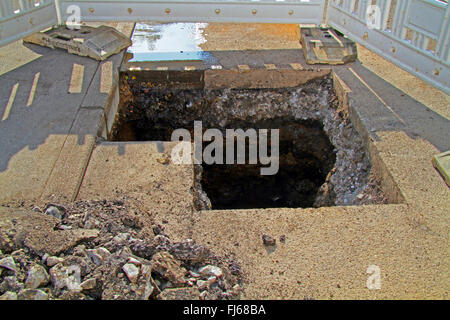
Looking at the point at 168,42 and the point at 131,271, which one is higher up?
the point at 168,42

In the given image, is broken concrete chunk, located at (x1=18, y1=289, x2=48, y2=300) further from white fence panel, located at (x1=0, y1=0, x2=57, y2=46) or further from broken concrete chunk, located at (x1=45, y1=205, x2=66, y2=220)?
white fence panel, located at (x1=0, y1=0, x2=57, y2=46)

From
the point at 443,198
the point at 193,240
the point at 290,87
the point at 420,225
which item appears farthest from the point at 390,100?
the point at 193,240

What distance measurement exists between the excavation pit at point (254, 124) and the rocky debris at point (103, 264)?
184cm

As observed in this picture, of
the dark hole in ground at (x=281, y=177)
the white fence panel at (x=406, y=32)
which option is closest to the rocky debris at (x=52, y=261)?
Result: the dark hole in ground at (x=281, y=177)

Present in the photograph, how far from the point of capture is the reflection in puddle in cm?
459

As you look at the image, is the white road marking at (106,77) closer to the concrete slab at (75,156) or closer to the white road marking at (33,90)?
the concrete slab at (75,156)

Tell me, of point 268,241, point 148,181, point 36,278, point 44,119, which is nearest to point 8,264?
point 36,278

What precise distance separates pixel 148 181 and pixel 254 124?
1.86m

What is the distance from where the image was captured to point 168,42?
494cm

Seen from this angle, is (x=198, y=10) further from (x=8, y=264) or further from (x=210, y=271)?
(x=8, y=264)

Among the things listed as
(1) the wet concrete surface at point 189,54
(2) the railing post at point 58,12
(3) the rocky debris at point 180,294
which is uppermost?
(2) the railing post at point 58,12

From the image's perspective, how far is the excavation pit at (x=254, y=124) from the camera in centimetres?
434

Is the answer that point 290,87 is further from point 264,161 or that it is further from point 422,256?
point 422,256

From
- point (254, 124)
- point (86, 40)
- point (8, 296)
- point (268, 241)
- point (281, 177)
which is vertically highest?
point (86, 40)
